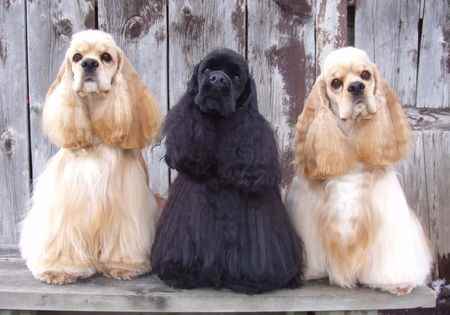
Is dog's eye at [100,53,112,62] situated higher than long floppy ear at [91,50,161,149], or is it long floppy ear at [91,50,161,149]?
dog's eye at [100,53,112,62]

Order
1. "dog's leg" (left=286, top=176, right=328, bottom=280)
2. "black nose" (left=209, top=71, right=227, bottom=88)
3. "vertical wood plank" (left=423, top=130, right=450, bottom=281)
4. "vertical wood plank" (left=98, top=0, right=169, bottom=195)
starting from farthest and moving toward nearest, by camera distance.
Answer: "vertical wood plank" (left=423, top=130, right=450, bottom=281) → "vertical wood plank" (left=98, top=0, right=169, bottom=195) → "dog's leg" (left=286, top=176, right=328, bottom=280) → "black nose" (left=209, top=71, right=227, bottom=88)

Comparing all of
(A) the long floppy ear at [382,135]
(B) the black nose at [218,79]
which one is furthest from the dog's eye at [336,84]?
(B) the black nose at [218,79]

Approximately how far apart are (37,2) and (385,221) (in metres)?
1.64

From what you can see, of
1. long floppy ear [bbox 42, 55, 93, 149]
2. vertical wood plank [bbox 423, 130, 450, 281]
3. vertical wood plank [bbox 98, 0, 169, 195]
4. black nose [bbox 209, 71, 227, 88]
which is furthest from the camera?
vertical wood plank [bbox 423, 130, 450, 281]

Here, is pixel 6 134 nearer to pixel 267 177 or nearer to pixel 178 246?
pixel 178 246

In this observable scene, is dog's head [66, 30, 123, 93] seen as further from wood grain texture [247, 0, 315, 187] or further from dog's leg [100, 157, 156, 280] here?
wood grain texture [247, 0, 315, 187]

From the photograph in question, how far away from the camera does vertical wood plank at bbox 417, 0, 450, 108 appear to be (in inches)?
100

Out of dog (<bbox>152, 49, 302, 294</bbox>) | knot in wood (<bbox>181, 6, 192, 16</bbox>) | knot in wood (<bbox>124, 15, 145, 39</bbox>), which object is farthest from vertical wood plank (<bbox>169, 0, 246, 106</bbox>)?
dog (<bbox>152, 49, 302, 294</bbox>)

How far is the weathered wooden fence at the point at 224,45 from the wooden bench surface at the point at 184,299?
2.08ft

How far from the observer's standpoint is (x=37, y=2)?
2488 millimetres

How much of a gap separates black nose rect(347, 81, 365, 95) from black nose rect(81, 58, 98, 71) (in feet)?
2.47

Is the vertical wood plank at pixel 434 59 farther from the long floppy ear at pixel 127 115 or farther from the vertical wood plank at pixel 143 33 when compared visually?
the long floppy ear at pixel 127 115

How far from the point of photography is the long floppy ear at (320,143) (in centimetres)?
179

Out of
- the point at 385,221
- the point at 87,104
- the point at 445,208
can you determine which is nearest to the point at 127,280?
the point at 87,104
